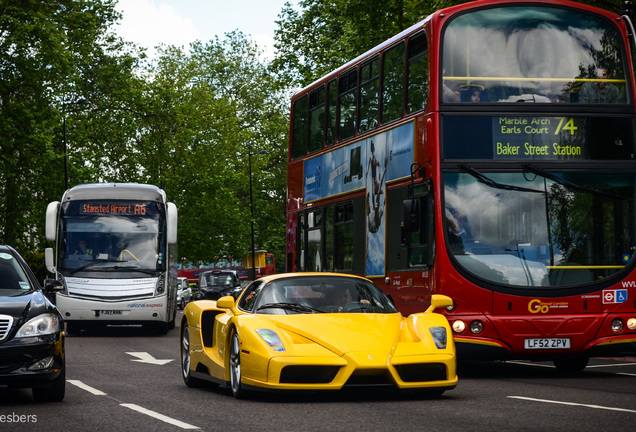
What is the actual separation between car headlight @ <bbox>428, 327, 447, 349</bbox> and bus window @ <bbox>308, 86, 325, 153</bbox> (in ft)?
29.0

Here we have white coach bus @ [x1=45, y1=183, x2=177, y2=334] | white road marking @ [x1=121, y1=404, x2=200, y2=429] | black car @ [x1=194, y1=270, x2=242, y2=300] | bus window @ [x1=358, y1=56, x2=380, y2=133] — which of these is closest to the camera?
white road marking @ [x1=121, y1=404, x2=200, y2=429]

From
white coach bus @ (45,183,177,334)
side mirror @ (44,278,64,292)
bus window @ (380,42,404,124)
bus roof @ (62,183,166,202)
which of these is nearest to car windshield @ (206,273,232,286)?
white coach bus @ (45,183,177,334)

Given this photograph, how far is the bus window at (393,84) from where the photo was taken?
15.8 m

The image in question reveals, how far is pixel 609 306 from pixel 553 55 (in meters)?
3.19

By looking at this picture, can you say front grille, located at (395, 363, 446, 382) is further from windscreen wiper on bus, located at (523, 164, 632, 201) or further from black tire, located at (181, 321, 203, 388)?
windscreen wiper on bus, located at (523, 164, 632, 201)

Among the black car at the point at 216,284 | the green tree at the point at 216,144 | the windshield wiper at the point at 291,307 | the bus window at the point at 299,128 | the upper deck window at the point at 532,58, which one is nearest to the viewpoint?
the windshield wiper at the point at 291,307

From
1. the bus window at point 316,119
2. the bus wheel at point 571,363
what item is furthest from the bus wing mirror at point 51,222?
the bus wheel at point 571,363

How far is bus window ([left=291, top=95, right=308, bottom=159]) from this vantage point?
20953 mm

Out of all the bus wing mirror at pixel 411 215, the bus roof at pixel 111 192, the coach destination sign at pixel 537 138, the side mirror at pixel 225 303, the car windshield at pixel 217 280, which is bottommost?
the side mirror at pixel 225 303

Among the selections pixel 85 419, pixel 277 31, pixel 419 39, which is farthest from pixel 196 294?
pixel 85 419

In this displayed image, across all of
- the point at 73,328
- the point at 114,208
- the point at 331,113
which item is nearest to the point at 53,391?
the point at 331,113

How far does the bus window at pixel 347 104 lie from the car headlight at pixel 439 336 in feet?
23.3

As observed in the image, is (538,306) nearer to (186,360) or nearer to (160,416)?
(186,360)

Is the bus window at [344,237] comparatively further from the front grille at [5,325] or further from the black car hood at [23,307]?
the front grille at [5,325]
